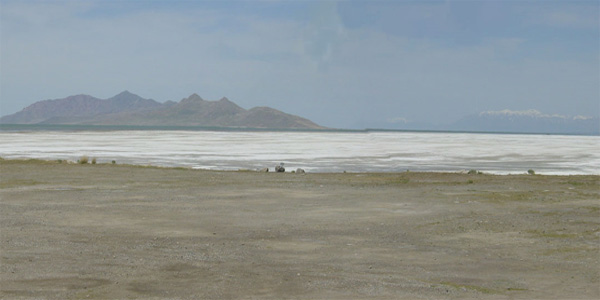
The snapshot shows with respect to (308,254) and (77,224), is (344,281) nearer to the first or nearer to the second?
(308,254)

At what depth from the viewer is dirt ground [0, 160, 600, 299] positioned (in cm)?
895

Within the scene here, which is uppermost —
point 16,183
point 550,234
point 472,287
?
point 16,183

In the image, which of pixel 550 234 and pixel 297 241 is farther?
pixel 550 234

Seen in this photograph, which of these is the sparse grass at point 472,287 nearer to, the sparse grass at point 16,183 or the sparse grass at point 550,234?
the sparse grass at point 550,234

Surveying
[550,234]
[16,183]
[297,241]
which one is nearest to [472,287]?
[297,241]

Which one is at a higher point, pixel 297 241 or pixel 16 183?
pixel 16 183

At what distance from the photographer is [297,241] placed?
12.7 metres

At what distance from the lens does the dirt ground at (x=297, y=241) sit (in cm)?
895

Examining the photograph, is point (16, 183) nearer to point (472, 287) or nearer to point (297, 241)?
point (297, 241)

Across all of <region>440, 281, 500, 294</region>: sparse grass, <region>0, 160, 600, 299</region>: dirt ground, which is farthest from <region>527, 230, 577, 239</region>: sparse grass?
<region>440, 281, 500, 294</region>: sparse grass

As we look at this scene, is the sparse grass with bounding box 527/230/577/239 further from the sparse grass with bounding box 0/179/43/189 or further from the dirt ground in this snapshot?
the sparse grass with bounding box 0/179/43/189

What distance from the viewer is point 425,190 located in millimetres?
22500

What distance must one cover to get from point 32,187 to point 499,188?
15845 mm

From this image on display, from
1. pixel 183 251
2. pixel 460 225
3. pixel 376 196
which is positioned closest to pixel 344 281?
pixel 183 251
